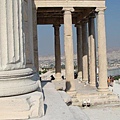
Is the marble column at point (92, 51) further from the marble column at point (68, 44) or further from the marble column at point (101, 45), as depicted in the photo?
the marble column at point (68, 44)

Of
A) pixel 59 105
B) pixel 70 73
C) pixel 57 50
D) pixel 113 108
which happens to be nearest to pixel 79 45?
pixel 57 50

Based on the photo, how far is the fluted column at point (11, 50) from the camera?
26.1 feet

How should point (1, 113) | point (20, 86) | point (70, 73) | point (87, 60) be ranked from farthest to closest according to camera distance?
point (87, 60), point (70, 73), point (20, 86), point (1, 113)

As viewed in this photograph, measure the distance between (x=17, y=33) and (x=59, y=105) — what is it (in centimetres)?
315

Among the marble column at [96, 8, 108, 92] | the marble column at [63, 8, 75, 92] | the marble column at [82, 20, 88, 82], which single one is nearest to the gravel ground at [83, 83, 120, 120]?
the marble column at [96, 8, 108, 92]

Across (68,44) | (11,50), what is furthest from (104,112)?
(11,50)

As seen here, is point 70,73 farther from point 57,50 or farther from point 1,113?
point 1,113

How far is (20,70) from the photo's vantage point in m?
8.42

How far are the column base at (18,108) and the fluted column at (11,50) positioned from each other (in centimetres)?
25

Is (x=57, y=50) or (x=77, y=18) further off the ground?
(x=77, y=18)

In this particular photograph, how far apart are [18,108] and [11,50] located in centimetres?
169

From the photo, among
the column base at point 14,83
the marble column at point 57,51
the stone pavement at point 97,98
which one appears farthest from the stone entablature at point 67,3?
the column base at point 14,83

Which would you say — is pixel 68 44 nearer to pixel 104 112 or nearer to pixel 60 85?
pixel 60 85

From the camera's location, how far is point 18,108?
25.3 feet
